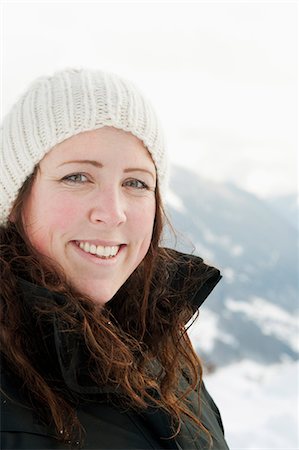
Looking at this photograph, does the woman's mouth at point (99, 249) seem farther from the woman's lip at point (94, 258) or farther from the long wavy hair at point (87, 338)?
the long wavy hair at point (87, 338)

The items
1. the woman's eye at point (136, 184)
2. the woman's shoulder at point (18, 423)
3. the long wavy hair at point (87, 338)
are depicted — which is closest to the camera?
the woman's shoulder at point (18, 423)

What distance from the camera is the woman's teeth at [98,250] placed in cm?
164

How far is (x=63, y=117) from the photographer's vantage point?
5.43ft

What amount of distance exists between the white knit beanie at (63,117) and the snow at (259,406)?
11.4ft

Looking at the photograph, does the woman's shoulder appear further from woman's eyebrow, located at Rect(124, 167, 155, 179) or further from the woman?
woman's eyebrow, located at Rect(124, 167, 155, 179)

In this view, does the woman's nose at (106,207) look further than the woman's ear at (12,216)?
No

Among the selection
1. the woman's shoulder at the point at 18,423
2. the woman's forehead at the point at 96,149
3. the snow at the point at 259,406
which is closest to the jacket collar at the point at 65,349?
the woman's shoulder at the point at 18,423

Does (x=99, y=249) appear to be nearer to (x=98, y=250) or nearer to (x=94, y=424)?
(x=98, y=250)

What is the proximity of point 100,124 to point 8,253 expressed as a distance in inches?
20.2

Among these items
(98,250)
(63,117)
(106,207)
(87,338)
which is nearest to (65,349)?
(87,338)

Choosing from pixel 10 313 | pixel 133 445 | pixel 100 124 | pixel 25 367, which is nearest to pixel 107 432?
pixel 133 445

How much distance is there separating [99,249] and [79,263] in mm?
79

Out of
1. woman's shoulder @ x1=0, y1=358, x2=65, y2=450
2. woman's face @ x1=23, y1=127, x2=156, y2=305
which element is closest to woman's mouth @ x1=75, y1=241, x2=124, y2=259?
woman's face @ x1=23, y1=127, x2=156, y2=305

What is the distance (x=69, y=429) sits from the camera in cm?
141
